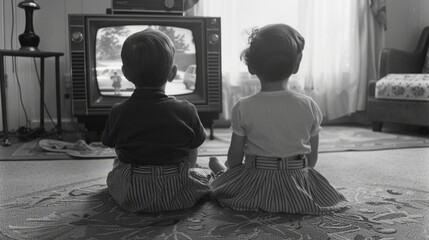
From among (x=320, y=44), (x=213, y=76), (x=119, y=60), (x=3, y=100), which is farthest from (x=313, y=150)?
(x=320, y=44)

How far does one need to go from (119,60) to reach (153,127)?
52.7 inches

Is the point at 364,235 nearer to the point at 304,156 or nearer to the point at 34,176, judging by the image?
the point at 304,156

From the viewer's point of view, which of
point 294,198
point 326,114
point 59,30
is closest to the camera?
point 294,198

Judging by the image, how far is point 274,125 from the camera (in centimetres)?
125

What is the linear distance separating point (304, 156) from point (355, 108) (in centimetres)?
247

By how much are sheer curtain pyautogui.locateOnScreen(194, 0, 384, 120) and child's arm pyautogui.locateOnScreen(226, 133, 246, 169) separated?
2058 millimetres

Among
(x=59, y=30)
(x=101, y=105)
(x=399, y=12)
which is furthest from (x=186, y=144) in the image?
(x=399, y=12)

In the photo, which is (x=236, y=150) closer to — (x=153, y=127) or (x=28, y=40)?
(x=153, y=127)

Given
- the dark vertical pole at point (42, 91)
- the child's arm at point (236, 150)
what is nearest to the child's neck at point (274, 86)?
the child's arm at point (236, 150)

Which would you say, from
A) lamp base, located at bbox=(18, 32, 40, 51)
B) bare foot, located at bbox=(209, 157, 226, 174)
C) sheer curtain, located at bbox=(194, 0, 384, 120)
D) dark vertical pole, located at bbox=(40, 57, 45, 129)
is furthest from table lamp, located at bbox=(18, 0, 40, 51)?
bare foot, located at bbox=(209, 157, 226, 174)

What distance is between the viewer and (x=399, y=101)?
9.84ft

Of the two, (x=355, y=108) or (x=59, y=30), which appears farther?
(x=355, y=108)

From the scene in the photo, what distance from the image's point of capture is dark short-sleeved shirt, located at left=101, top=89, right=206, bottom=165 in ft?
4.14

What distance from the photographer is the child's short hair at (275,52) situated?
1.22m
